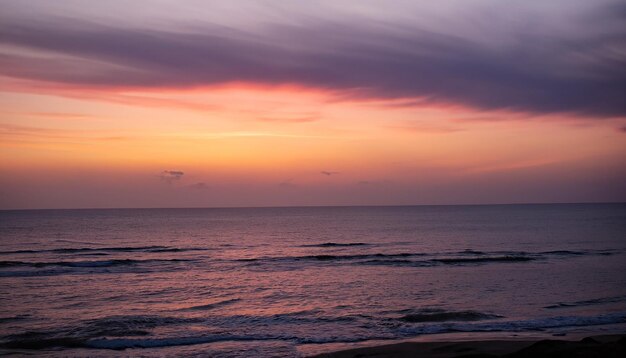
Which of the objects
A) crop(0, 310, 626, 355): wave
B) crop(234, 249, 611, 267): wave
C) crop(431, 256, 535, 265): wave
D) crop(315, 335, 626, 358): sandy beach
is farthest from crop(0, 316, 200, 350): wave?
crop(431, 256, 535, 265): wave

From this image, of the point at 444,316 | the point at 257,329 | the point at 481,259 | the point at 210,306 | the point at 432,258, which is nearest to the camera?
the point at 257,329

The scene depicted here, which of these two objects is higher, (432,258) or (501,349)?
(501,349)

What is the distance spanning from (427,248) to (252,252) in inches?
682

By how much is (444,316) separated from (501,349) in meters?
5.95

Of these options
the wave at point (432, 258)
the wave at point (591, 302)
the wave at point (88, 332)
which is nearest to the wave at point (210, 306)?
the wave at point (88, 332)

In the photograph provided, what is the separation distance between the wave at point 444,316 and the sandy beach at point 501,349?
408cm

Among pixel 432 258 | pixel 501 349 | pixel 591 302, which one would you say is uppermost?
pixel 501 349

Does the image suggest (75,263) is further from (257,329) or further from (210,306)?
(257,329)

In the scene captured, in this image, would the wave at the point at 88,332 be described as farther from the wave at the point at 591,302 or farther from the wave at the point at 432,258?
the wave at the point at 432,258

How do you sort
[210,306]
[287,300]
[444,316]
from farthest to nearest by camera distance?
1. [287,300]
2. [210,306]
3. [444,316]

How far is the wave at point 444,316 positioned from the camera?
799 inches

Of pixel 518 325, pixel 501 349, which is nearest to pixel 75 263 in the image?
pixel 518 325

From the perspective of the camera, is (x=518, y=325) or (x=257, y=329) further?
(x=518, y=325)

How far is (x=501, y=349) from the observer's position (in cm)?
1484
